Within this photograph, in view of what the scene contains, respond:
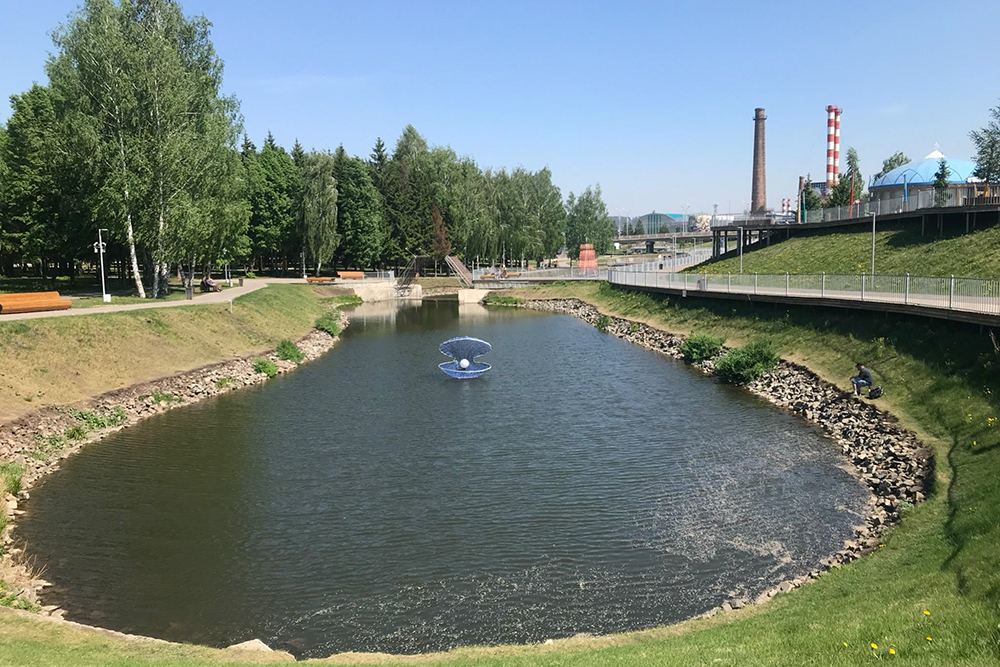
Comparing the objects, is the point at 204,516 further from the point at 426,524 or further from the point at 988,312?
the point at 988,312

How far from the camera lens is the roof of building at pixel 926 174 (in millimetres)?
→ 85125

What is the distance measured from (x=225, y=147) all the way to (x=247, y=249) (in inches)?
995

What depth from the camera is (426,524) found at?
1900cm

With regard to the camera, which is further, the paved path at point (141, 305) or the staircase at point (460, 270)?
the staircase at point (460, 270)

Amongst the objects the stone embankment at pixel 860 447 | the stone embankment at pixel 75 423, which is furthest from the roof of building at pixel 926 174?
the stone embankment at pixel 75 423

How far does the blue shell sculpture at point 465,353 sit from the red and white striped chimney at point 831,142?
10304 centimetres

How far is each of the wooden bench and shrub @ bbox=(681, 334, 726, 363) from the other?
3597 cm

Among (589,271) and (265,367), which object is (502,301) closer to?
(589,271)

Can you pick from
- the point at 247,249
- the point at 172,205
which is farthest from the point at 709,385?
the point at 247,249

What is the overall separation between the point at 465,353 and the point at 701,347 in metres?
14.5

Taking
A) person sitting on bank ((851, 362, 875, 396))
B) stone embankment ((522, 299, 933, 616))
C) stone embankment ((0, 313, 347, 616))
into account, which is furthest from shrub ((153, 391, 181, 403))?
person sitting on bank ((851, 362, 875, 396))

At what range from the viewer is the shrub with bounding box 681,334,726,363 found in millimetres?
43188

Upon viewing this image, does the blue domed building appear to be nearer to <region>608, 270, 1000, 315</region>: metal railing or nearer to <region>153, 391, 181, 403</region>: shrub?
<region>608, 270, 1000, 315</region>: metal railing

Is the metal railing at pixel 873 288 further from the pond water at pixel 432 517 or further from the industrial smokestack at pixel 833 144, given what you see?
the industrial smokestack at pixel 833 144
